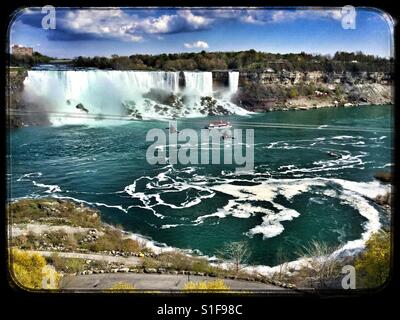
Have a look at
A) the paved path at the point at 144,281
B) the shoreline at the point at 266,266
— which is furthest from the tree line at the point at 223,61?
the paved path at the point at 144,281

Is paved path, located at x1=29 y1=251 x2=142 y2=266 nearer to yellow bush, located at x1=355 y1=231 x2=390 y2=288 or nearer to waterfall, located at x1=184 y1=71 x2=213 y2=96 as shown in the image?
yellow bush, located at x1=355 y1=231 x2=390 y2=288

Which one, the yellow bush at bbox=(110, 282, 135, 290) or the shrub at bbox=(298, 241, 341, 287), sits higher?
the yellow bush at bbox=(110, 282, 135, 290)

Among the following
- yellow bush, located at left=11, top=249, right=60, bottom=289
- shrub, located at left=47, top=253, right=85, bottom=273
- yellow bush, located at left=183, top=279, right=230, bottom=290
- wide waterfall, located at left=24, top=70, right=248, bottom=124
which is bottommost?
shrub, located at left=47, top=253, right=85, bottom=273

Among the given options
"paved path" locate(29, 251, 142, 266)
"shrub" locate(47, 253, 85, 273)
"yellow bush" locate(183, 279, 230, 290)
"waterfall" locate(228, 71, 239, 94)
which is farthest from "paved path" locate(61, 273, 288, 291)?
"waterfall" locate(228, 71, 239, 94)

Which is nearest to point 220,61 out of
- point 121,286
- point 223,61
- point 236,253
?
point 223,61

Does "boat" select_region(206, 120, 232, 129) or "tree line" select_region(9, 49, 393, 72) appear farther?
"boat" select_region(206, 120, 232, 129)
